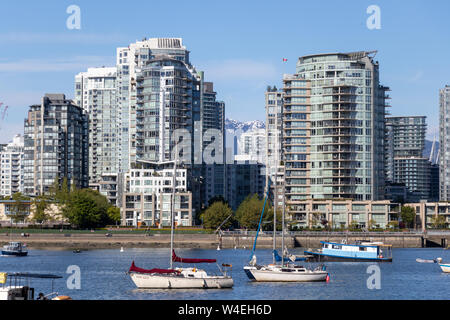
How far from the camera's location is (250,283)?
8962 cm

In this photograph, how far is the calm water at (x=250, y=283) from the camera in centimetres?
7750

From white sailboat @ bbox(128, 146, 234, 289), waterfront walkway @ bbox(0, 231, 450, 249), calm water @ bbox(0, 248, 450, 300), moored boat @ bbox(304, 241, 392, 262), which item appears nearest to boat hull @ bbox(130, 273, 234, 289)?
white sailboat @ bbox(128, 146, 234, 289)

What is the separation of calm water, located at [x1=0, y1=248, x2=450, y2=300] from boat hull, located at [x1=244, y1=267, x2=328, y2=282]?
0.88m

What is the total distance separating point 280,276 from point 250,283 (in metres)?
3.57

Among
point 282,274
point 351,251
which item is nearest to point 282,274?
point 282,274

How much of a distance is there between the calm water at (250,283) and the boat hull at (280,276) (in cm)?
88

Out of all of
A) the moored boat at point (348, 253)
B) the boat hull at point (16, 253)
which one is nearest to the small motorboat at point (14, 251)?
the boat hull at point (16, 253)

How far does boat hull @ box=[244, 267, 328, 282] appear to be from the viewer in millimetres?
88875

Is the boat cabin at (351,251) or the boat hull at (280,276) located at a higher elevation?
the boat hull at (280,276)

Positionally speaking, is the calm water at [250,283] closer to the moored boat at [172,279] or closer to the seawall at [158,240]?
the moored boat at [172,279]

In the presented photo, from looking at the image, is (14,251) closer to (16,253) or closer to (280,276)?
(16,253)

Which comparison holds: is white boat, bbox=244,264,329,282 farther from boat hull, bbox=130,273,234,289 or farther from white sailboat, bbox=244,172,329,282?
boat hull, bbox=130,273,234,289
